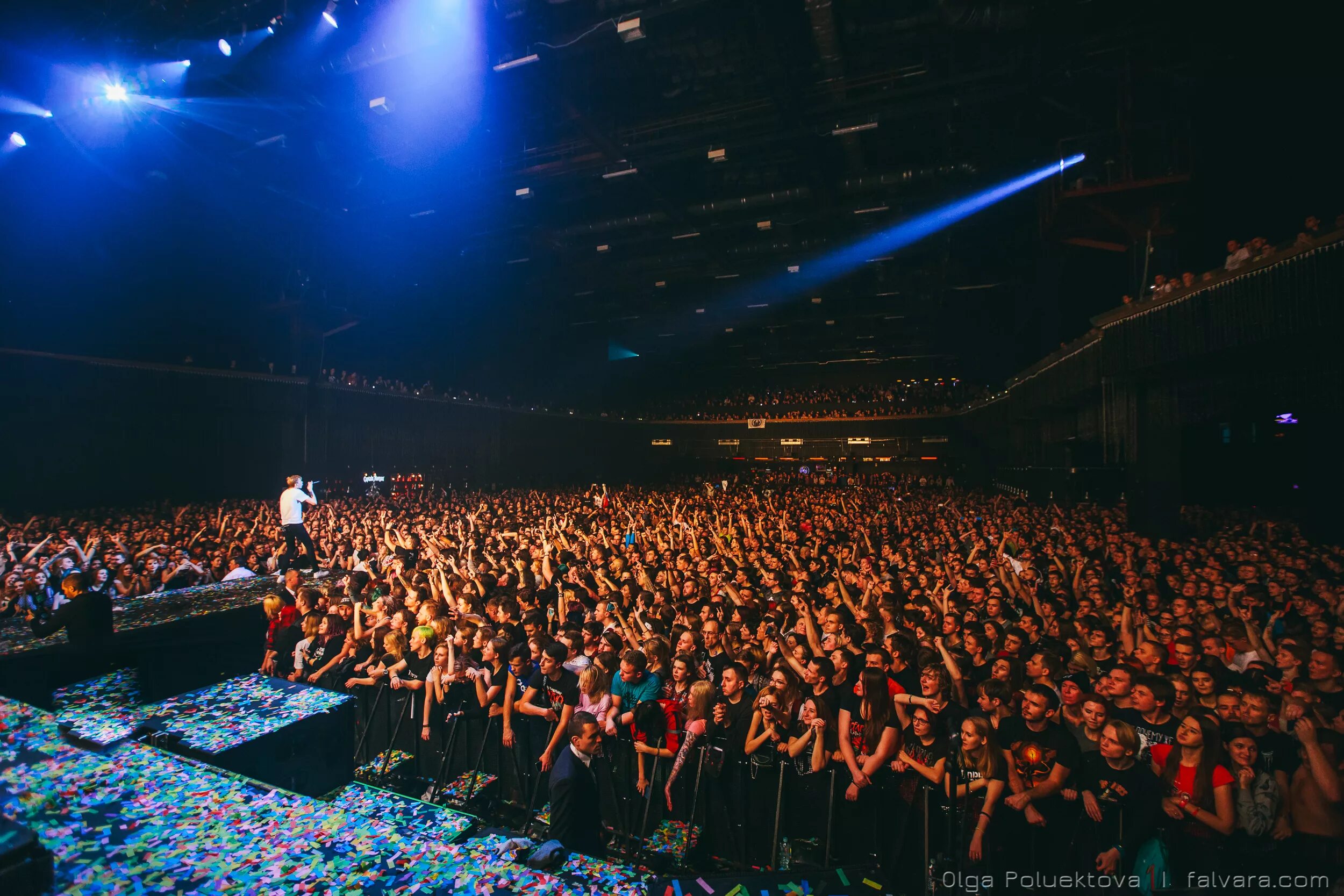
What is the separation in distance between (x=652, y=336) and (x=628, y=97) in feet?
50.7

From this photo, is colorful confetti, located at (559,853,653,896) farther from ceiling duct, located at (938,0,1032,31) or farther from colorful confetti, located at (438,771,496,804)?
ceiling duct, located at (938,0,1032,31)

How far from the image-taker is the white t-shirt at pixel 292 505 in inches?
336

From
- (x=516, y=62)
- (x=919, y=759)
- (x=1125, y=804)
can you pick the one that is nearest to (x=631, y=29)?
(x=516, y=62)

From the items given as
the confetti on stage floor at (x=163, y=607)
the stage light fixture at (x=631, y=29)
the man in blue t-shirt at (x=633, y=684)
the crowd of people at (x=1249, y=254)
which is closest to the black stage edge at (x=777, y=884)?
the man in blue t-shirt at (x=633, y=684)

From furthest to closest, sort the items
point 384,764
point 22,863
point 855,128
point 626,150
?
1. point 626,150
2. point 855,128
3. point 384,764
4. point 22,863

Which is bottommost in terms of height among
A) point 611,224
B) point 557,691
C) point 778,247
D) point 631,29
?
point 557,691

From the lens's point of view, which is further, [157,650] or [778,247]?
[778,247]

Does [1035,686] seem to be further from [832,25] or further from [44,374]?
[44,374]

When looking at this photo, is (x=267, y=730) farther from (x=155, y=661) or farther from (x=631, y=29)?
(x=631, y=29)

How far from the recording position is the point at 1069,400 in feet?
38.7

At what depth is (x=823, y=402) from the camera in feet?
98.0

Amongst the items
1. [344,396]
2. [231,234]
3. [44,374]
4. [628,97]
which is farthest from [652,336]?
[44,374]

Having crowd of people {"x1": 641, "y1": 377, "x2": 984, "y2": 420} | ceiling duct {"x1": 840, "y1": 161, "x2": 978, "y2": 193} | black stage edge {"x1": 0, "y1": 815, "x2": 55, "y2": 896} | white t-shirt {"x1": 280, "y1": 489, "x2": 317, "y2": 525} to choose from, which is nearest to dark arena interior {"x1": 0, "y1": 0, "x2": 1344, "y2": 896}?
black stage edge {"x1": 0, "y1": 815, "x2": 55, "y2": 896}

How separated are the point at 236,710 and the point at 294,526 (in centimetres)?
697
